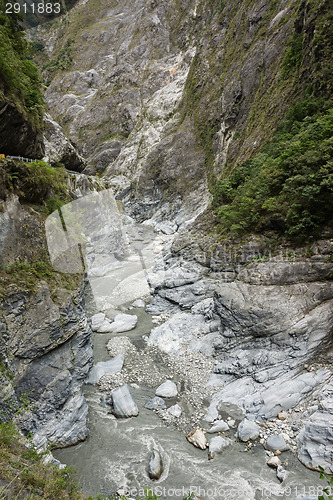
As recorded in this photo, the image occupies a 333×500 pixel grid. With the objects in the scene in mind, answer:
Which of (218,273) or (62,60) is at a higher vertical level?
(62,60)

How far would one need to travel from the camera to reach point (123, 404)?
32.0ft

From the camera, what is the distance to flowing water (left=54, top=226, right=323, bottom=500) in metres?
7.11

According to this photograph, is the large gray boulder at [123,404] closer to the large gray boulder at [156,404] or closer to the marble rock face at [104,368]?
the large gray boulder at [156,404]

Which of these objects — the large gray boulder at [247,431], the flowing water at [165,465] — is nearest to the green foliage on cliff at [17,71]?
the flowing water at [165,465]

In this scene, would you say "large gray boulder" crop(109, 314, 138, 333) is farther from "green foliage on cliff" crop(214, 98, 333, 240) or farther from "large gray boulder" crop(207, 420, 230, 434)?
"green foliage on cliff" crop(214, 98, 333, 240)

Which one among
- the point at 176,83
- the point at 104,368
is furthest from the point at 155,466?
the point at 176,83

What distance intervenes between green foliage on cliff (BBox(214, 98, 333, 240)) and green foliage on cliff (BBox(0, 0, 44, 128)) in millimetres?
12712

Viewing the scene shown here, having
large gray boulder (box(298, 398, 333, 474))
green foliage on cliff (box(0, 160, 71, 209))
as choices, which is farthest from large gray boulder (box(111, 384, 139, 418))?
green foliage on cliff (box(0, 160, 71, 209))

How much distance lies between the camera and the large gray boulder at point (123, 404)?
31.6 feet

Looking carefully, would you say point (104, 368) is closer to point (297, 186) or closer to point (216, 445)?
point (216, 445)

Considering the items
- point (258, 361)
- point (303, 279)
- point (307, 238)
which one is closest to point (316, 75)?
point (307, 238)

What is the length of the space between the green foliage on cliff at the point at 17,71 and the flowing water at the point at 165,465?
13601mm

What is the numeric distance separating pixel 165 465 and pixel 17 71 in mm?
16561

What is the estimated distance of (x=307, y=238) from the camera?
1180cm
